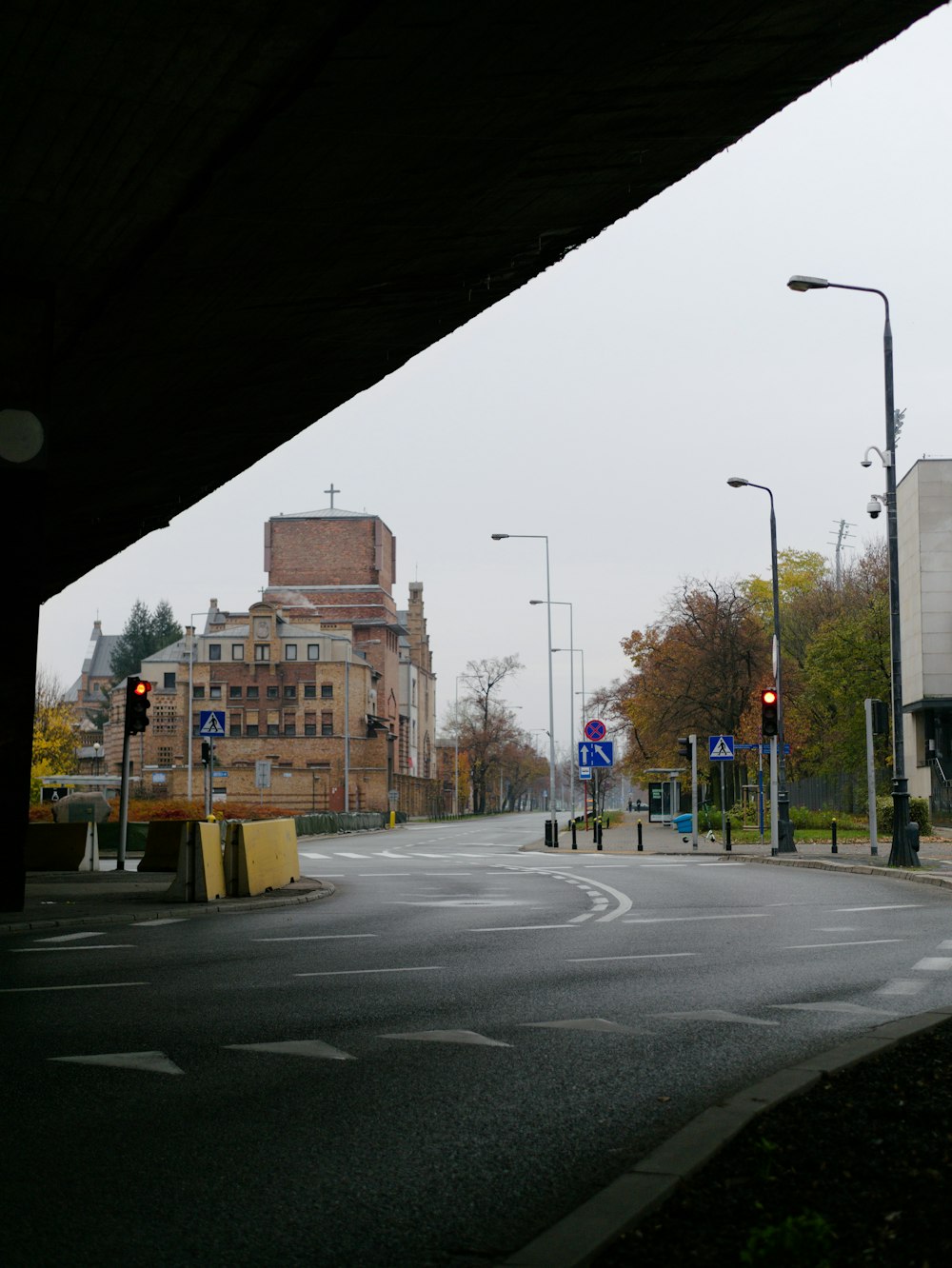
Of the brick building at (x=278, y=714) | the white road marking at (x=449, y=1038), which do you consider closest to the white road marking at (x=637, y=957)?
the white road marking at (x=449, y=1038)

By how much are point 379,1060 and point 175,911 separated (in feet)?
36.1

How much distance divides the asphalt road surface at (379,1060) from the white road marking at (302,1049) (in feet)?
0.11

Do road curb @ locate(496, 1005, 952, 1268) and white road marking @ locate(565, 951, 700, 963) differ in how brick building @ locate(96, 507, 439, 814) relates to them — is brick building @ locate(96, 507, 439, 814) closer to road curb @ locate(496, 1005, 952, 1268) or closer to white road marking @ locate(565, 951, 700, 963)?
white road marking @ locate(565, 951, 700, 963)

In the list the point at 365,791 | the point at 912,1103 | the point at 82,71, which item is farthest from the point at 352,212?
the point at 365,791

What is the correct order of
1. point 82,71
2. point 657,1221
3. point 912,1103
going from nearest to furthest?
point 657,1221 < point 912,1103 < point 82,71

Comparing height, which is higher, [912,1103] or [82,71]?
[82,71]

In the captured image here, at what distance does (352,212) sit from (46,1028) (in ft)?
28.5

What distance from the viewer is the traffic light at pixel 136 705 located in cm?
2561

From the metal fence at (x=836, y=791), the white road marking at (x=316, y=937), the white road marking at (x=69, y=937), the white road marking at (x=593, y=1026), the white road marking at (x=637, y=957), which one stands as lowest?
the white road marking at (x=69, y=937)

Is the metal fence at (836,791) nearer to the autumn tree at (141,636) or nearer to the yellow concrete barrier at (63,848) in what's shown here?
the yellow concrete barrier at (63,848)

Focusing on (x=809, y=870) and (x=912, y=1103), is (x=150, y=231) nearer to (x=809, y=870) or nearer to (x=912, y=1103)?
(x=912, y=1103)

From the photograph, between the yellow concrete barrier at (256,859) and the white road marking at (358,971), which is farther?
the yellow concrete barrier at (256,859)

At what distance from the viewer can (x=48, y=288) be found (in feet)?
56.4

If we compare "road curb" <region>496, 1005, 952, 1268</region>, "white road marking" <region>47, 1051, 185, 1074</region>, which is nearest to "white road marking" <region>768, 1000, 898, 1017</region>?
"road curb" <region>496, 1005, 952, 1268</region>
